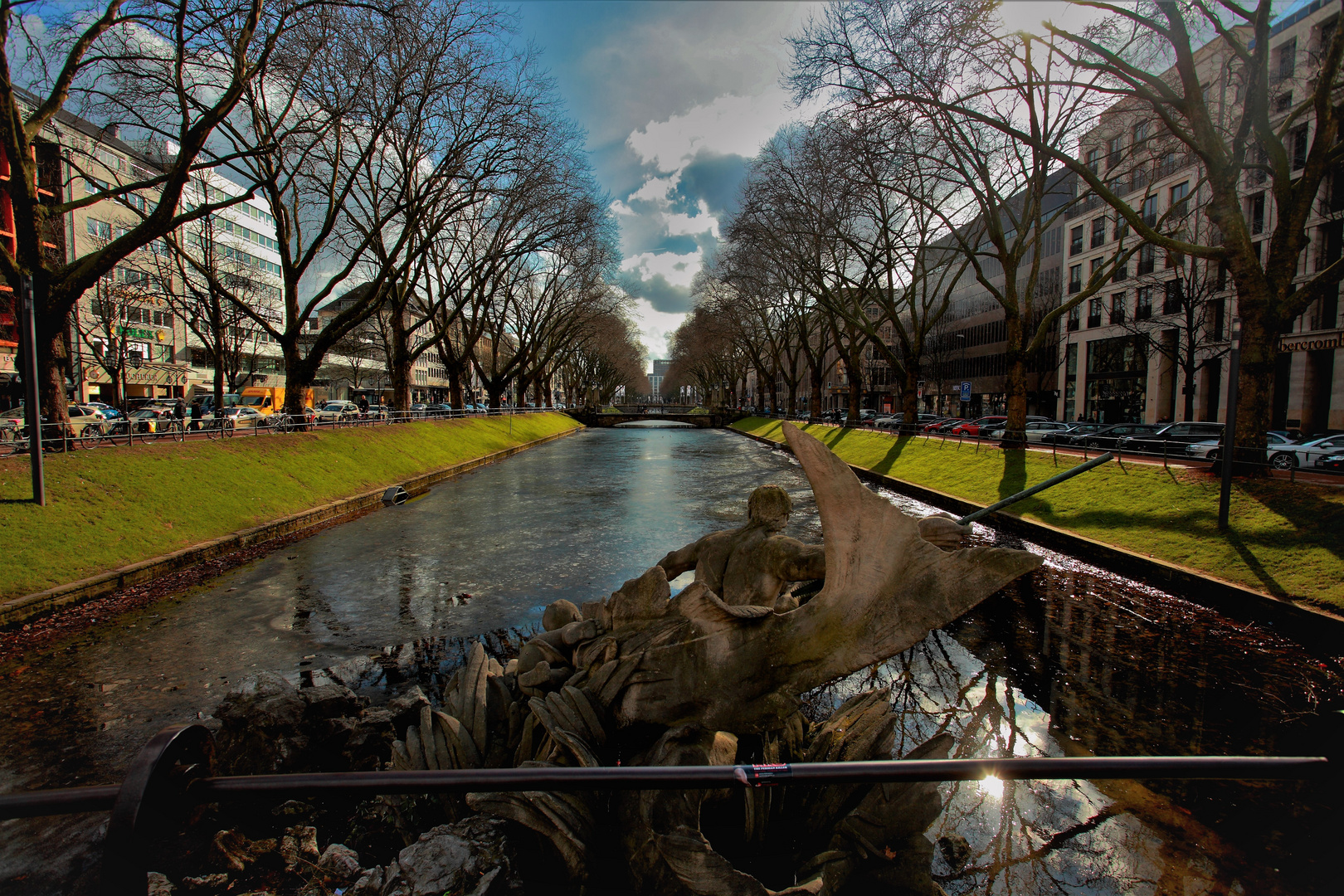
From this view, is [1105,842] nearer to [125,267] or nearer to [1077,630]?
[1077,630]

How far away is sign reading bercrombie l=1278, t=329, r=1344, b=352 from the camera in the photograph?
25.7 m

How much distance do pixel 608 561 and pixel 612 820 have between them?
699 centimetres

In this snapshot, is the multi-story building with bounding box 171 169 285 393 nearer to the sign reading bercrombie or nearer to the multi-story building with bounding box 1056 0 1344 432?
the multi-story building with bounding box 1056 0 1344 432

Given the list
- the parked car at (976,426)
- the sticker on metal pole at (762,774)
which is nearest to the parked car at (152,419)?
the sticker on metal pole at (762,774)

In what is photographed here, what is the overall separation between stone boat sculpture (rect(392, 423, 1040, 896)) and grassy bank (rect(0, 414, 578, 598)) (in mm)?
8359

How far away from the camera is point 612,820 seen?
3182mm

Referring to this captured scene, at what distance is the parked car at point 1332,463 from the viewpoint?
1685cm

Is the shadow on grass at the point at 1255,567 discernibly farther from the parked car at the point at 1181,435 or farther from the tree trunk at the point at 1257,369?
the parked car at the point at 1181,435

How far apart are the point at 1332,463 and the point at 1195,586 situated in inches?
567

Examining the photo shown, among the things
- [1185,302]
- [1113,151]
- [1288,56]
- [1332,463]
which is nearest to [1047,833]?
[1332,463]

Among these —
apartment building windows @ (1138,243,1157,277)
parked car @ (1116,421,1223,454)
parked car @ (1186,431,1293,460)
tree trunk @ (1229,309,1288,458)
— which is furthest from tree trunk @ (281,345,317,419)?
apartment building windows @ (1138,243,1157,277)

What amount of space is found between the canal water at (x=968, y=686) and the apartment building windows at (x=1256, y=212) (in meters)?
31.3

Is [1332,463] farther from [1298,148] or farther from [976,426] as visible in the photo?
[1298,148]

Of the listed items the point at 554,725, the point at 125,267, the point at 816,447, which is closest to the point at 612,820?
the point at 554,725
